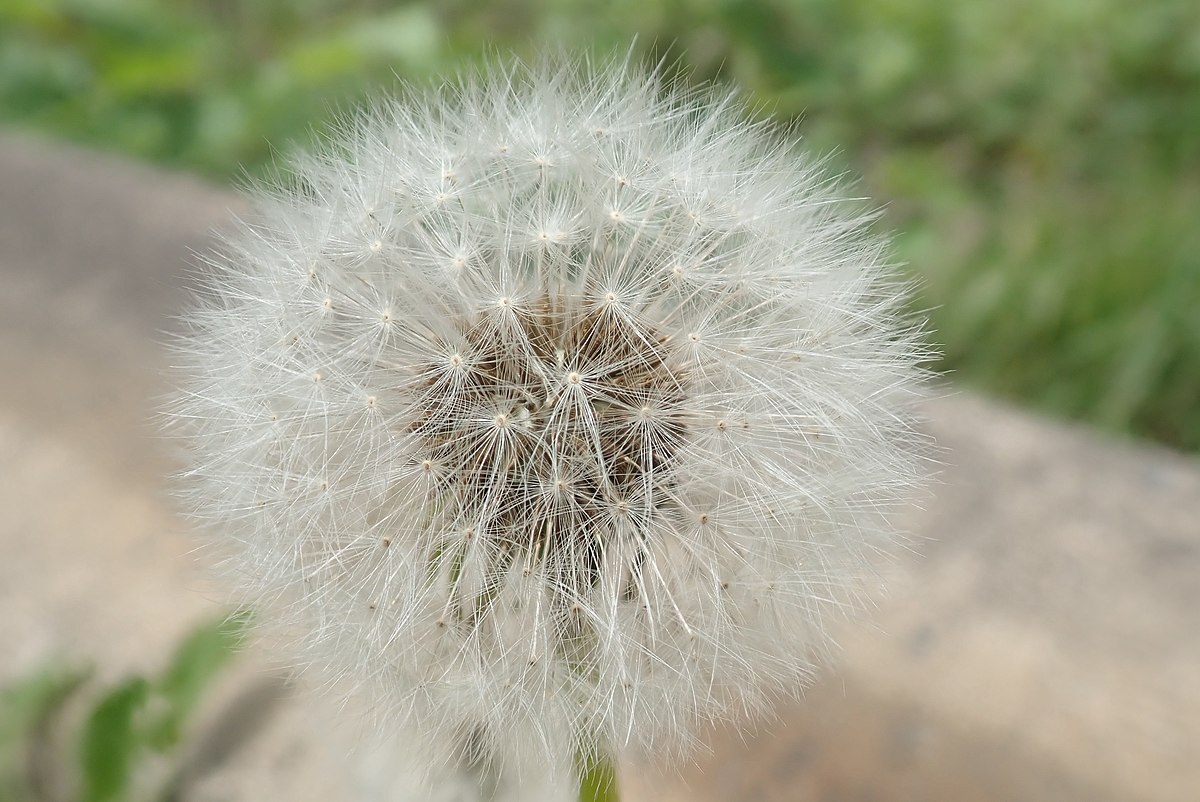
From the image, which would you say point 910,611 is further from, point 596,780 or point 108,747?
point 108,747

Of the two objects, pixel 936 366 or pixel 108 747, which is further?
pixel 936 366

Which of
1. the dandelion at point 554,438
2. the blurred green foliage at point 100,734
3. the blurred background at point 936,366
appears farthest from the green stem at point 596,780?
the blurred green foliage at point 100,734

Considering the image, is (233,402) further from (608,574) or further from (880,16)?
(880,16)

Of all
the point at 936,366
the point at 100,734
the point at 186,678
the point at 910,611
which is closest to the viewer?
the point at 100,734

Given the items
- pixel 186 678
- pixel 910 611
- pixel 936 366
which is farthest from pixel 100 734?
pixel 936 366

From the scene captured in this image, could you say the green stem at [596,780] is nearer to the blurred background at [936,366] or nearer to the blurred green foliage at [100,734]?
the blurred background at [936,366]

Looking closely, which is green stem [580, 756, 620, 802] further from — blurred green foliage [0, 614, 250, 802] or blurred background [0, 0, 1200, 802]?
blurred green foliage [0, 614, 250, 802]

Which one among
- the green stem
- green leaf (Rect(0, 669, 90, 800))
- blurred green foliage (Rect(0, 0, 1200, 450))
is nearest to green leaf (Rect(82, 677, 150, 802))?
green leaf (Rect(0, 669, 90, 800))
